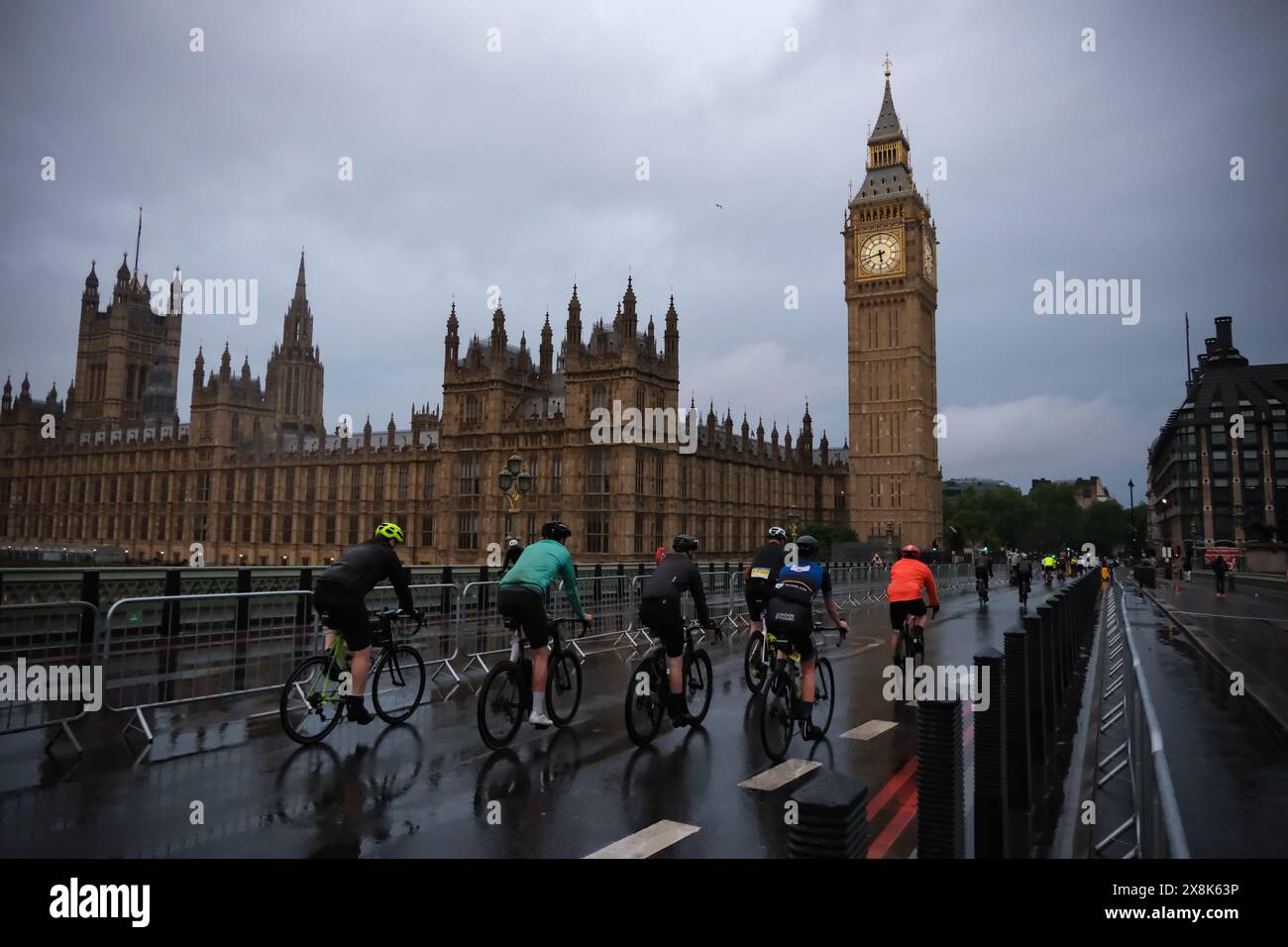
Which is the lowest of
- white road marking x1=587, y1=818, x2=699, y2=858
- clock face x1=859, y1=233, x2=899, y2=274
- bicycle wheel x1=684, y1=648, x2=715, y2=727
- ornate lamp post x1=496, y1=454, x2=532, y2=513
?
white road marking x1=587, y1=818, x2=699, y2=858

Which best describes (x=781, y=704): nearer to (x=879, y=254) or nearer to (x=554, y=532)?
(x=554, y=532)

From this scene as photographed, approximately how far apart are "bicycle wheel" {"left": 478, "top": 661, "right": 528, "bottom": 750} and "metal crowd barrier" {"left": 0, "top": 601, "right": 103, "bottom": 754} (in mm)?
3636

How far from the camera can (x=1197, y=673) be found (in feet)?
38.7

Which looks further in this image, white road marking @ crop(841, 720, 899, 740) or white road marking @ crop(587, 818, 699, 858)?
white road marking @ crop(841, 720, 899, 740)

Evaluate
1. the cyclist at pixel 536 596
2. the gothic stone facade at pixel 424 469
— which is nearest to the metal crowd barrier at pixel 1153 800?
the cyclist at pixel 536 596

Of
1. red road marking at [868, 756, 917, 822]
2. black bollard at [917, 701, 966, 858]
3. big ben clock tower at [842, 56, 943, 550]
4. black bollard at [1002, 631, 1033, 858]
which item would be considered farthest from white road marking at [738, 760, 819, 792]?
big ben clock tower at [842, 56, 943, 550]

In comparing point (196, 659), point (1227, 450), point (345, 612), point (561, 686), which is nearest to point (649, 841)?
point (561, 686)

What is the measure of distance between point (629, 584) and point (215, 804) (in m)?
12.4

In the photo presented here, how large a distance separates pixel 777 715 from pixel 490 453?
1897 inches

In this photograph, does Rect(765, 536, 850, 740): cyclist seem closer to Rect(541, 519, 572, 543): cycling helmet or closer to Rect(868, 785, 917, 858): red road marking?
Rect(868, 785, 917, 858): red road marking

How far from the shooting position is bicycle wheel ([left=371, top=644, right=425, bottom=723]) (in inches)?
333

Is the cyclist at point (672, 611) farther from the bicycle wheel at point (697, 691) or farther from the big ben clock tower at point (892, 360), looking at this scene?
the big ben clock tower at point (892, 360)

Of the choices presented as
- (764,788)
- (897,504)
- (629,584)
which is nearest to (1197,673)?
(764,788)
